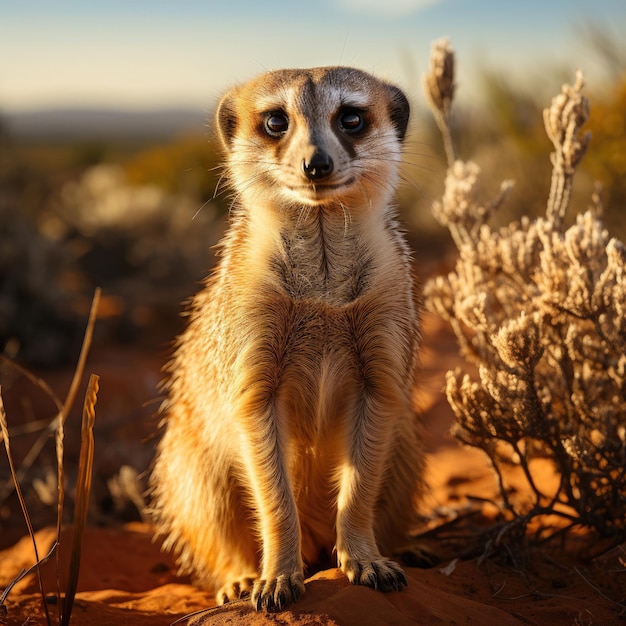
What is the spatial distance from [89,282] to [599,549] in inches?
282

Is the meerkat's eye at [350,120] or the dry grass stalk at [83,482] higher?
the meerkat's eye at [350,120]

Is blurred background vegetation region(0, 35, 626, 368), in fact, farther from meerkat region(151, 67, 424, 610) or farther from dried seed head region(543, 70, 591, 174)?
meerkat region(151, 67, 424, 610)

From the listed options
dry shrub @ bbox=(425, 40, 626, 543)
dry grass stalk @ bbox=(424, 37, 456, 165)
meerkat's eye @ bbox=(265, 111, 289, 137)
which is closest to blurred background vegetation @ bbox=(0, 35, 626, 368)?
dry grass stalk @ bbox=(424, 37, 456, 165)

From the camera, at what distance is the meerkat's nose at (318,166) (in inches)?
97.2

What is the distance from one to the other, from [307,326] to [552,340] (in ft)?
3.83

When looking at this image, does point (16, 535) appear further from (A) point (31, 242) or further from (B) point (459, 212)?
→ (A) point (31, 242)

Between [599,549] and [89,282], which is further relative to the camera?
[89,282]

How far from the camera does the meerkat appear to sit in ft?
8.54

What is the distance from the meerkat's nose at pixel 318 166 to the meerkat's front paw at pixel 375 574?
1304 millimetres

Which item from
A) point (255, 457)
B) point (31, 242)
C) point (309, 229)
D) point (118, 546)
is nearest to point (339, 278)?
point (309, 229)

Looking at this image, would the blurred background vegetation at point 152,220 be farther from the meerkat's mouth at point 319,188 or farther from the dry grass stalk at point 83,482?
the dry grass stalk at point 83,482

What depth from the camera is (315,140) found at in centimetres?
255

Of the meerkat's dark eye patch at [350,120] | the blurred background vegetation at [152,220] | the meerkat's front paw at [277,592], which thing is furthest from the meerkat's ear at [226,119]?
the blurred background vegetation at [152,220]

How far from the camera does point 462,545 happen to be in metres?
3.36
